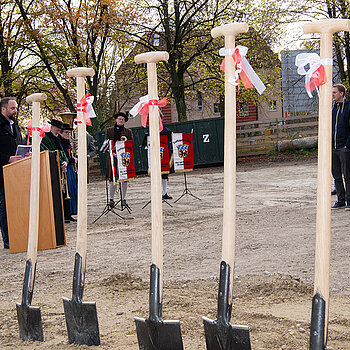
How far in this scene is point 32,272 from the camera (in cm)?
412

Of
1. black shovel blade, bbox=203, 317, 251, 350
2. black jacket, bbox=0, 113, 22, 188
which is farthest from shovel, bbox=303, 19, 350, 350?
black jacket, bbox=0, 113, 22, 188

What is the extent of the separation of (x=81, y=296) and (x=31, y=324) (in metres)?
0.43

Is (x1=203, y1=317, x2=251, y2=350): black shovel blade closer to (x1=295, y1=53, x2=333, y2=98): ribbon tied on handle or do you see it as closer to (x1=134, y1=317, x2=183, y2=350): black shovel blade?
(x1=134, y1=317, x2=183, y2=350): black shovel blade

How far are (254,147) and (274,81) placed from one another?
4.73 metres

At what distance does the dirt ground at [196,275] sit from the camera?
3867mm

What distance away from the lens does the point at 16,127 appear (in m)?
8.06

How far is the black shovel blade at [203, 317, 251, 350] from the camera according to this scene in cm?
309

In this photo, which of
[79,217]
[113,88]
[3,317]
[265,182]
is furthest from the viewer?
[113,88]

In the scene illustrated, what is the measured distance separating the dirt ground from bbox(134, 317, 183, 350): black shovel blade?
0.28 metres

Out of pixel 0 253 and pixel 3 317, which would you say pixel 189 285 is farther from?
pixel 0 253

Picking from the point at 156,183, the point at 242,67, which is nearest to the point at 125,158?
the point at 156,183

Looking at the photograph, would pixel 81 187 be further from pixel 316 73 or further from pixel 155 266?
pixel 316 73

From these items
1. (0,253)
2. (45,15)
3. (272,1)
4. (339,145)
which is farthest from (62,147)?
(272,1)

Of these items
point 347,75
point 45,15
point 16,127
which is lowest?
point 16,127
